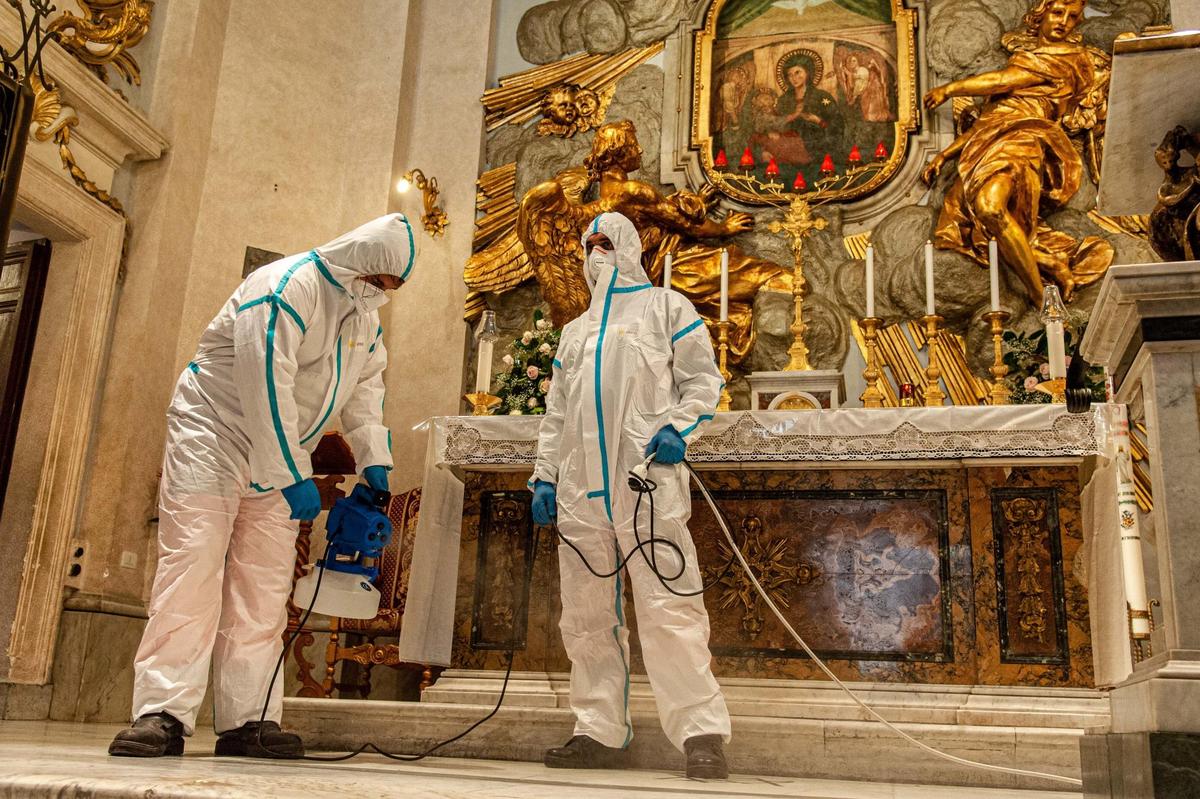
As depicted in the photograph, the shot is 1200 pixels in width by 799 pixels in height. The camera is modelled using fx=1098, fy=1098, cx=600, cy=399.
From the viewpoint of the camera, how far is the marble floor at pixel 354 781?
218 cm

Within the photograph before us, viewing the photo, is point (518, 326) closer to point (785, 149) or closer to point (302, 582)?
point (785, 149)

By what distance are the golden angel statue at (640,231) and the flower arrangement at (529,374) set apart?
26.9 inches

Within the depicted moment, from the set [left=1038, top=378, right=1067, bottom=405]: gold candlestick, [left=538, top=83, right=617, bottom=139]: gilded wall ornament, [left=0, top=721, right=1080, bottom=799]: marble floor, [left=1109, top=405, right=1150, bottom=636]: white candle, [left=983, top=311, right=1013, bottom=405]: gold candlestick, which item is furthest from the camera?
[left=538, top=83, right=617, bottom=139]: gilded wall ornament

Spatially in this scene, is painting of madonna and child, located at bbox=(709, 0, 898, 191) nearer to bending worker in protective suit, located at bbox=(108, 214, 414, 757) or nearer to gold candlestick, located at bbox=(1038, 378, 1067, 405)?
gold candlestick, located at bbox=(1038, 378, 1067, 405)

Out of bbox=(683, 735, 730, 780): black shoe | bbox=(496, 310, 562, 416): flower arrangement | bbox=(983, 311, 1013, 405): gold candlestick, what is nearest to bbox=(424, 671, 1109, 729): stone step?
bbox=(683, 735, 730, 780): black shoe

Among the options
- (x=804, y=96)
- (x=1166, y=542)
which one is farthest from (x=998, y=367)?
(x=1166, y=542)

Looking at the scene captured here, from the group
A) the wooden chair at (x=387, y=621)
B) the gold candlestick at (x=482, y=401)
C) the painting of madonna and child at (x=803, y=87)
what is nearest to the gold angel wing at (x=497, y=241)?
the painting of madonna and child at (x=803, y=87)

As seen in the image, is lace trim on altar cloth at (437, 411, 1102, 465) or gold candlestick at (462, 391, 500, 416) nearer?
lace trim on altar cloth at (437, 411, 1102, 465)

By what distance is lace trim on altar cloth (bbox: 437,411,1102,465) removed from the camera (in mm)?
4590

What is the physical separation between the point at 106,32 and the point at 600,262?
4294 millimetres

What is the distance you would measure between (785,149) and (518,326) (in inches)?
85.4

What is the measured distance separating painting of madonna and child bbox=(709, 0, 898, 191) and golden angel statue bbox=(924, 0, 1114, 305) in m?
0.49

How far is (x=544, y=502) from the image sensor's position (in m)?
4.11

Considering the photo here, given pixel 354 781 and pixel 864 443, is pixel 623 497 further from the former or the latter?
pixel 354 781
